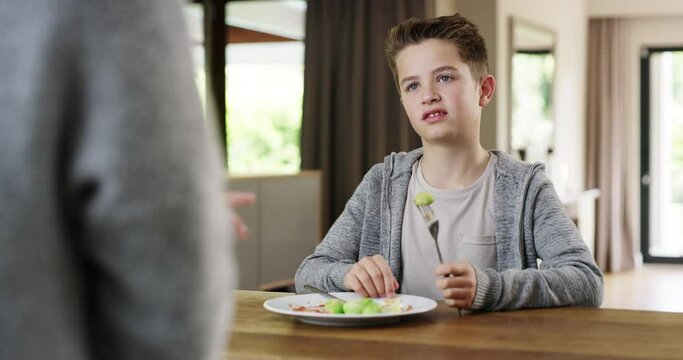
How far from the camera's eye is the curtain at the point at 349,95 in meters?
5.92

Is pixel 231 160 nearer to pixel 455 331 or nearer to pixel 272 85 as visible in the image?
pixel 272 85

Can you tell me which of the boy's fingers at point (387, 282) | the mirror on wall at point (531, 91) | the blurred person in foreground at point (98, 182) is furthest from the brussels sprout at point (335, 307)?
the mirror on wall at point (531, 91)

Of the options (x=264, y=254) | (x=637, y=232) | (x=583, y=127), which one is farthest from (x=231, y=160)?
(x=637, y=232)

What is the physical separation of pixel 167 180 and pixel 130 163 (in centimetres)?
3

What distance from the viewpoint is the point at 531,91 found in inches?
280

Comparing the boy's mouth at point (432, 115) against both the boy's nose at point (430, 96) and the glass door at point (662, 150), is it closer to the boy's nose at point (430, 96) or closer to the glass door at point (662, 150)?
the boy's nose at point (430, 96)

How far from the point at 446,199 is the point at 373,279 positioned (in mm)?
401

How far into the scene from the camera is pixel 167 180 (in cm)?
57

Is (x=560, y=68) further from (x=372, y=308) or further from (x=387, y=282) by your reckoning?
(x=372, y=308)

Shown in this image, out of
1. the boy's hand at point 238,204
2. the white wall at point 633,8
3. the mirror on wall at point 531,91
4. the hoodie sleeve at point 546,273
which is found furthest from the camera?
the white wall at point 633,8

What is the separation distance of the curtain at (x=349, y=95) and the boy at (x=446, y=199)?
371 cm

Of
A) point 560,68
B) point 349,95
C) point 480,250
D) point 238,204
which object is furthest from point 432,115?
point 560,68

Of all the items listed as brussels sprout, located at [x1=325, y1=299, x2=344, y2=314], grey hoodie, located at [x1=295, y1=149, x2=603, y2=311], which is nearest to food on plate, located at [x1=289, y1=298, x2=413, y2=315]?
brussels sprout, located at [x1=325, y1=299, x2=344, y2=314]

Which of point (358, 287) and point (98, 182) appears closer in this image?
point (98, 182)
